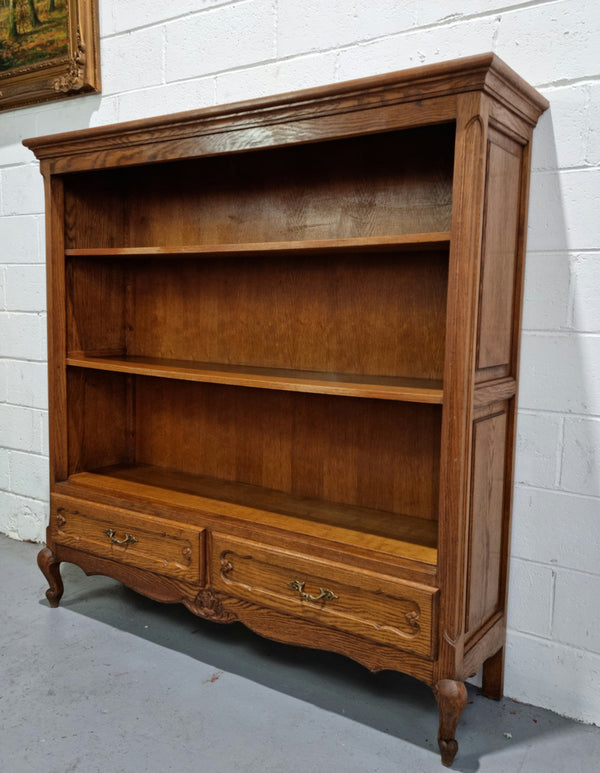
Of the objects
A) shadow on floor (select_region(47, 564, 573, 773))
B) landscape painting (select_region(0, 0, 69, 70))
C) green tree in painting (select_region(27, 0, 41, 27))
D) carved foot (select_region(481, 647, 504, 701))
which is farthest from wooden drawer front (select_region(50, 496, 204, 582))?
green tree in painting (select_region(27, 0, 41, 27))

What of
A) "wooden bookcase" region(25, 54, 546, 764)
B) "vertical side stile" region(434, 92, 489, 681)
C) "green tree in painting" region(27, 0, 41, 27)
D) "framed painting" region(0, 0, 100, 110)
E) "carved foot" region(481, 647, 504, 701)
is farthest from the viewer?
"green tree in painting" region(27, 0, 41, 27)

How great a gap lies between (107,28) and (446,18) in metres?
1.35

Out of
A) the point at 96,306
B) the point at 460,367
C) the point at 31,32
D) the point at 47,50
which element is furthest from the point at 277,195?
the point at 31,32

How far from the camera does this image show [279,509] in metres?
1.96

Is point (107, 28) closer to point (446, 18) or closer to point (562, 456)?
point (446, 18)

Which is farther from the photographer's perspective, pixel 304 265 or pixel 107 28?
pixel 107 28

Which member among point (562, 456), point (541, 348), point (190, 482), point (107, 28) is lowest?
point (190, 482)

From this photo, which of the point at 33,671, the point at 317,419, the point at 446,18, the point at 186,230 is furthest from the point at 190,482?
the point at 446,18

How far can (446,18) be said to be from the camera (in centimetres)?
181

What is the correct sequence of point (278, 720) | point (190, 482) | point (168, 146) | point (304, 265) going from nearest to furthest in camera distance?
point (278, 720)
point (168, 146)
point (304, 265)
point (190, 482)

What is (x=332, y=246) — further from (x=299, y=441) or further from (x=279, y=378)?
(x=299, y=441)

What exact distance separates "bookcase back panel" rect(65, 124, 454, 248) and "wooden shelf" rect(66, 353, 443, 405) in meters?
0.41

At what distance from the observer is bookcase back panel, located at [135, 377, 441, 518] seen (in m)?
1.93

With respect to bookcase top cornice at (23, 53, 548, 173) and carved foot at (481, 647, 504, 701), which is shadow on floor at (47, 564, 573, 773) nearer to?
carved foot at (481, 647, 504, 701)
